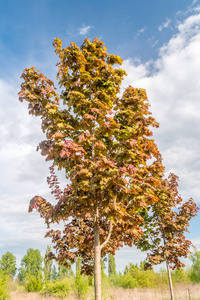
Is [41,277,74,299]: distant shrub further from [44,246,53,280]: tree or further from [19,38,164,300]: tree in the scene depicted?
[19,38,164,300]: tree

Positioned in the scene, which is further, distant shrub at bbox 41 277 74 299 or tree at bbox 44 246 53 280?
distant shrub at bbox 41 277 74 299

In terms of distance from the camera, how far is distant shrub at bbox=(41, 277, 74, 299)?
53.1ft

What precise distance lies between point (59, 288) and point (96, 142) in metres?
15.8

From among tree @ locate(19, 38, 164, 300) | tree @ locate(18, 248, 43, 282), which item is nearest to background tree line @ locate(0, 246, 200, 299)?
tree @ locate(19, 38, 164, 300)

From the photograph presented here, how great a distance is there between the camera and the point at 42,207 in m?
5.24

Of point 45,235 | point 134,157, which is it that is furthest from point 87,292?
point 134,157

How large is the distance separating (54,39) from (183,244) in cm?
1103

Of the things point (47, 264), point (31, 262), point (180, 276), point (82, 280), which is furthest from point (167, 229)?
point (31, 262)

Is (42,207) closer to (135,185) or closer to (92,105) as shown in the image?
(135,185)

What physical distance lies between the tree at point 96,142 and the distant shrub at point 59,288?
1247 centimetres

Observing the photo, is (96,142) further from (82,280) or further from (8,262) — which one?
(8,262)

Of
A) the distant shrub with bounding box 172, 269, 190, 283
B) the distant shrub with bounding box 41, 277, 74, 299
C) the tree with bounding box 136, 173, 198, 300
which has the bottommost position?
the distant shrub with bounding box 172, 269, 190, 283

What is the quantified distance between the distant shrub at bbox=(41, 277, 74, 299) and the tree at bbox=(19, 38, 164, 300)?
12469 mm

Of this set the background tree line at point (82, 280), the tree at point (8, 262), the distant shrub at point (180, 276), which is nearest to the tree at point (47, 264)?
the background tree line at point (82, 280)
